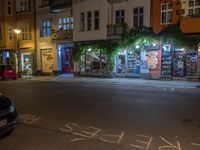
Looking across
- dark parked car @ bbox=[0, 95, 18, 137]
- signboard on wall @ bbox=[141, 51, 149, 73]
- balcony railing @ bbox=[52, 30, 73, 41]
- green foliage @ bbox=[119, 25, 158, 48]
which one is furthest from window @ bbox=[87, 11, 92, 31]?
dark parked car @ bbox=[0, 95, 18, 137]

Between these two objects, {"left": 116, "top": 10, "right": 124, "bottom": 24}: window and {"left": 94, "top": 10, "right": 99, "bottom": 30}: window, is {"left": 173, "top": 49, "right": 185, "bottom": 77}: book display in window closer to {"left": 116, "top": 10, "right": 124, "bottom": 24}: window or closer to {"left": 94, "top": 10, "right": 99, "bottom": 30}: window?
{"left": 116, "top": 10, "right": 124, "bottom": 24}: window

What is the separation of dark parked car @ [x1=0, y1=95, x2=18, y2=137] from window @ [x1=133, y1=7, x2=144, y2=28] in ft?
59.4

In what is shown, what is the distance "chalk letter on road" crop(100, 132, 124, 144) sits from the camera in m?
6.18

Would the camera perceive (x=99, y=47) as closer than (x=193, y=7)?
No

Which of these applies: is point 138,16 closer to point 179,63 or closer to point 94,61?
point 179,63

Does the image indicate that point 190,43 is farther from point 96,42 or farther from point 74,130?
point 74,130

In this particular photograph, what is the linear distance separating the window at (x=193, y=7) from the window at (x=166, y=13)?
1.63 metres

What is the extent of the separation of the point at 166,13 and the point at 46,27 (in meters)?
14.5

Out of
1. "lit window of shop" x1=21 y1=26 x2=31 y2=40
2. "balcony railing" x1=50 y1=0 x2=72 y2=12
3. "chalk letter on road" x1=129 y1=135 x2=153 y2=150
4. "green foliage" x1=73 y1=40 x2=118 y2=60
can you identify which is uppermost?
"balcony railing" x1=50 y1=0 x2=72 y2=12

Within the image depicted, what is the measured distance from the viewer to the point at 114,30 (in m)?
24.1

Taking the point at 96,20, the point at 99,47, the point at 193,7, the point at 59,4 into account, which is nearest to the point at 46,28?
the point at 59,4

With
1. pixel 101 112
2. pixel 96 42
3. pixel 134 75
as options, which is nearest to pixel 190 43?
pixel 134 75

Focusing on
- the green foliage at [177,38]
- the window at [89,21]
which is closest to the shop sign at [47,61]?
the window at [89,21]

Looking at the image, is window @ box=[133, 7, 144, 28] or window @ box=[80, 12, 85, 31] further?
window @ box=[80, 12, 85, 31]
